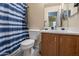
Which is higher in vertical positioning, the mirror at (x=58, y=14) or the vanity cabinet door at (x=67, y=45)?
the mirror at (x=58, y=14)

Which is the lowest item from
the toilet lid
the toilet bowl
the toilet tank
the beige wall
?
the toilet bowl

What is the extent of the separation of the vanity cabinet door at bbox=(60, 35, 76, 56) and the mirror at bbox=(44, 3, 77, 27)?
411 mm

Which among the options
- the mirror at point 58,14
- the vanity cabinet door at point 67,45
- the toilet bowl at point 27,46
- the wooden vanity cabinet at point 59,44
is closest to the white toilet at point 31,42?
the toilet bowl at point 27,46

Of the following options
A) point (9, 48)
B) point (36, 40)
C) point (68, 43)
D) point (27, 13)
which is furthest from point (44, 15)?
point (9, 48)

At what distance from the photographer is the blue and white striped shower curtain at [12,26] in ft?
5.93

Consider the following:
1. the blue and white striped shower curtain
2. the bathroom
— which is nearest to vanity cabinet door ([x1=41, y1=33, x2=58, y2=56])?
the bathroom

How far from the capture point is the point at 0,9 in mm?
1741

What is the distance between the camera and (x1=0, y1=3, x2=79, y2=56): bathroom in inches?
76.3

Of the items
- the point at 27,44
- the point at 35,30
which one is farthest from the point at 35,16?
the point at 27,44

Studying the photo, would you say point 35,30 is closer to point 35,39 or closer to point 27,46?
point 35,39

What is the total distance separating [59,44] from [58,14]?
639 mm

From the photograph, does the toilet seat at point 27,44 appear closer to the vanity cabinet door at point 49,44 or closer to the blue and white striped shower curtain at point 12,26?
the blue and white striped shower curtain at point 12,26

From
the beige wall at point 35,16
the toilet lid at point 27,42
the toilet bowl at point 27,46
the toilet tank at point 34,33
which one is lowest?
the toilet bowl at point 27,46

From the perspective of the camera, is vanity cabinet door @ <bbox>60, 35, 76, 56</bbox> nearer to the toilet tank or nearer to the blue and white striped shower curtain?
the toilet tank
